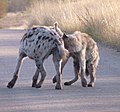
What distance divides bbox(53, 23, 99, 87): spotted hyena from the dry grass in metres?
7.23

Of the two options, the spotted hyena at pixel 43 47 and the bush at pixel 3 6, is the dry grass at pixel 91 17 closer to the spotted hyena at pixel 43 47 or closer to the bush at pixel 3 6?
the spotted hyena at pixel 43 47

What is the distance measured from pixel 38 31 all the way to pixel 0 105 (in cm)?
214

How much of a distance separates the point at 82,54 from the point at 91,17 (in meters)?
11.8

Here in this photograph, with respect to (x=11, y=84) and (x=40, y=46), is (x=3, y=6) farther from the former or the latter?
(x=40, y=46)

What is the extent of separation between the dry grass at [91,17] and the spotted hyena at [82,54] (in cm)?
723

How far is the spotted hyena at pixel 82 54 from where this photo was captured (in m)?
11.1

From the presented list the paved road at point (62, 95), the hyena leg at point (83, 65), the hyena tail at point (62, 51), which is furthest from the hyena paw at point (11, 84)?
the hyena leg at point (83, 65)

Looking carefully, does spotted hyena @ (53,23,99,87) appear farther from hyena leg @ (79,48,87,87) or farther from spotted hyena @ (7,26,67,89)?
spotted hyena @ (7,26,67,89)

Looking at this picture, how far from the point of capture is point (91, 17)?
22.9 meters

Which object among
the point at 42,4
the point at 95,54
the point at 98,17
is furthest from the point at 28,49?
the point at 42,4

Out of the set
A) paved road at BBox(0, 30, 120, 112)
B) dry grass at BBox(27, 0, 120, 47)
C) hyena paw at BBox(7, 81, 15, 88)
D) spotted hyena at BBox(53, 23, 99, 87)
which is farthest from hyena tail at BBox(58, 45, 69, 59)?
dry grass at BBox(27, 0, 120, 47)

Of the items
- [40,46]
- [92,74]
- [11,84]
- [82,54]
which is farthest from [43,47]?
[92,74]

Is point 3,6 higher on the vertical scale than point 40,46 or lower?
lower

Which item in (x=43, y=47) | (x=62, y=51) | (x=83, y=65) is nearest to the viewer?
(x=62, y=51)
